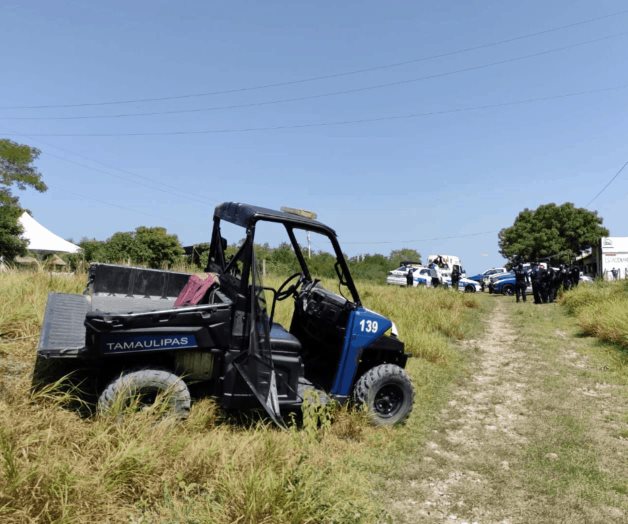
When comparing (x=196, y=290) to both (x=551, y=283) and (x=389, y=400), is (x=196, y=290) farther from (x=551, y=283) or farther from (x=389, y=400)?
(x=551, y=283)

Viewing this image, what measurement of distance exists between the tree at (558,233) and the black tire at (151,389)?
5100 cm

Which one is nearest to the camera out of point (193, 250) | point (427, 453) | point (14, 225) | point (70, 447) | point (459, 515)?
point (70, 447)

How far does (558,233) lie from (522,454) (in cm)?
5169

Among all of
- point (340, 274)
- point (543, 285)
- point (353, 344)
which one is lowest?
point (353, 344)

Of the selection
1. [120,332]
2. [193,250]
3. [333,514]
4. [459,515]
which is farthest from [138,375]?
[193,250]

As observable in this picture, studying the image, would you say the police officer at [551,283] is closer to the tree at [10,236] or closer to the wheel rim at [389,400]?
the wheel rim at [389,400]

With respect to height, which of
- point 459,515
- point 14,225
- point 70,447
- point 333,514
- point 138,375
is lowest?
point 459,515

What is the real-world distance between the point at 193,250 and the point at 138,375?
3.10 metres

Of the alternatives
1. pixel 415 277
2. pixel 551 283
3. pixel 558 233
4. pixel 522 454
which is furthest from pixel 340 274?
pixel 558 233

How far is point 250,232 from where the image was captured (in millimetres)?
4227

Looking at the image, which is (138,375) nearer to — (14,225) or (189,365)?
(189,365)

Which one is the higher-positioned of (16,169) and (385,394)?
(16,169)

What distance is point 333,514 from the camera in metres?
2.84

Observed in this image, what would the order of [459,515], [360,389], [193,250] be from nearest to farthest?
[459,515] → [360,389] → [193,250]
